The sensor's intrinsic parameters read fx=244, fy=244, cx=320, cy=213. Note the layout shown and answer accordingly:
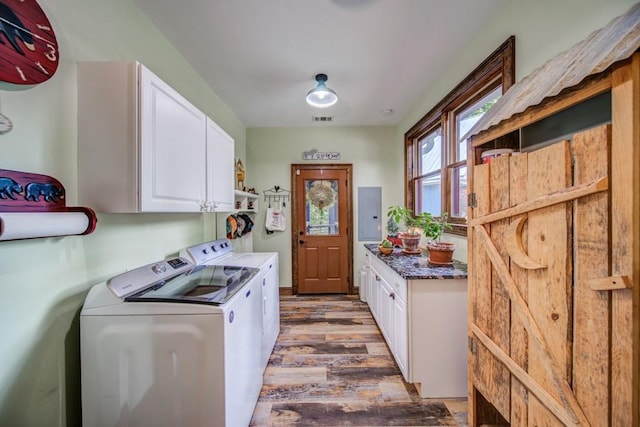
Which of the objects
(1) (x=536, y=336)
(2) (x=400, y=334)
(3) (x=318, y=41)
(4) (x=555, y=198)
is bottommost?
(2) (x=400, y=334)

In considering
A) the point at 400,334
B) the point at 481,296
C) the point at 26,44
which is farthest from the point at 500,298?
the point at 26,44

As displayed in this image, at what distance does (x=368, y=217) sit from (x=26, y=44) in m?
3.60

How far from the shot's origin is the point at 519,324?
102 centimetres

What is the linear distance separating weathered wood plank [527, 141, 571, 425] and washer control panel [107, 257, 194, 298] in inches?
70.8

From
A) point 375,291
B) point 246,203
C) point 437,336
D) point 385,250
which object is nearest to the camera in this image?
point 437,336

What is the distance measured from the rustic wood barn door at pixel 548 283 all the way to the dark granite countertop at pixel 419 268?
0.47 meters

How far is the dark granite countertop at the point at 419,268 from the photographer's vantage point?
172cm

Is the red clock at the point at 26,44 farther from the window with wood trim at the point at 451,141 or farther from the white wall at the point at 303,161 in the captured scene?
the white wall at the point at 303,161

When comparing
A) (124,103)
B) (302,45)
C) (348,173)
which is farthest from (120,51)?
(348,173)

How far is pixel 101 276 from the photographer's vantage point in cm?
128

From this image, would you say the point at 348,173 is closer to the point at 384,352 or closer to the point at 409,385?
the point at 384,352

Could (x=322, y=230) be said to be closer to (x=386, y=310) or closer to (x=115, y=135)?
(x=386, y=310)

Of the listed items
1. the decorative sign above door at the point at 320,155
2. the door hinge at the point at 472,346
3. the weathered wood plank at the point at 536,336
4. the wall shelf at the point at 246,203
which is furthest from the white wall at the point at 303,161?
the weathered wood plank at the point at 536,336

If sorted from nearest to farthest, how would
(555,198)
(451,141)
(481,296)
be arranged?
(555,198) → (481,296) → (451,141)
